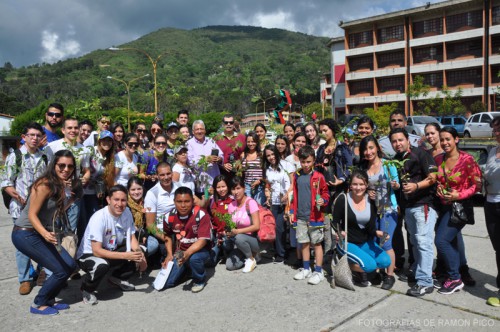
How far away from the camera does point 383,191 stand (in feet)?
15.6

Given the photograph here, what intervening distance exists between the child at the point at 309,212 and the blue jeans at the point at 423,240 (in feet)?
3.49

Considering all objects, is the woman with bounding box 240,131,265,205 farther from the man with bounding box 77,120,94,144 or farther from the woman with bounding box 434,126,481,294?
the woman with bounding box 434,126,481,294

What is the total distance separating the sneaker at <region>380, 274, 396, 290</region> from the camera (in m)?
4.68

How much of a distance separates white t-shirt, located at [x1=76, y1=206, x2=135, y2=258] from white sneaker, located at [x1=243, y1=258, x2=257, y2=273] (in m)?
1.59

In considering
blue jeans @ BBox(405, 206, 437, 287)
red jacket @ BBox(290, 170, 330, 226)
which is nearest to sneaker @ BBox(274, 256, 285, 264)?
red jacket @ BBox(290, 170, 330, 226)

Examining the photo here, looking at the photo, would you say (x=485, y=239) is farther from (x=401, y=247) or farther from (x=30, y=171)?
(x=30, y=171)

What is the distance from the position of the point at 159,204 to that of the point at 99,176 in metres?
0.91

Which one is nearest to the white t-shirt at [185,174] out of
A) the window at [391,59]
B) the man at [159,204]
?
the man at [159,204]

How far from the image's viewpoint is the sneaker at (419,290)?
443cm

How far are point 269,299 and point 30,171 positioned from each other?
3.17 meters

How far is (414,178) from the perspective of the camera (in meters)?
4.66

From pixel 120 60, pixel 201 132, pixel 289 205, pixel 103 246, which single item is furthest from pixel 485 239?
pixel 120 60

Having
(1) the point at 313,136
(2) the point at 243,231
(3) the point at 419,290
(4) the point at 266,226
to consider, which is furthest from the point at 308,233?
(1) the point at 313,136

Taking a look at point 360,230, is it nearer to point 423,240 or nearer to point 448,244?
point 423,240
